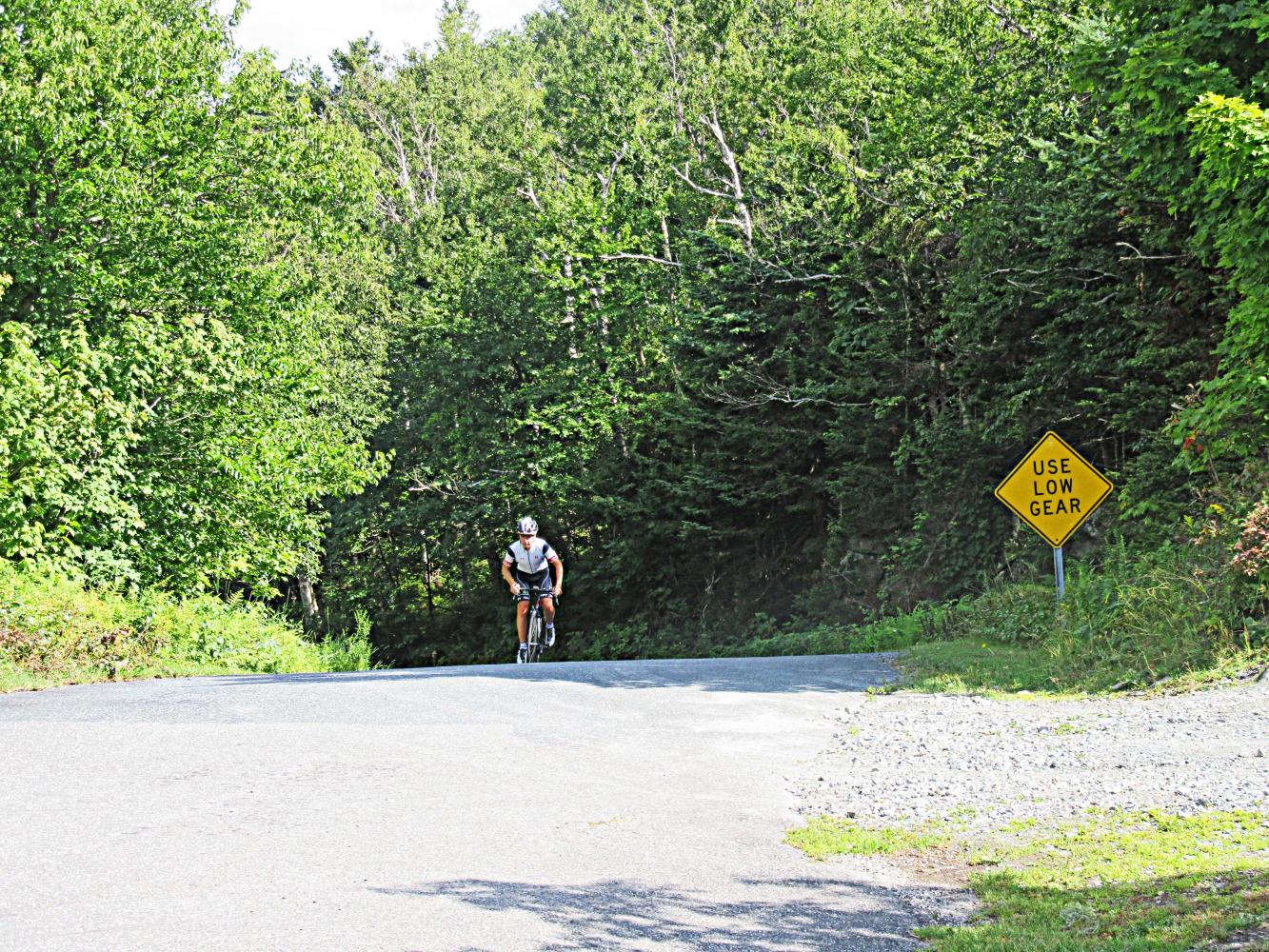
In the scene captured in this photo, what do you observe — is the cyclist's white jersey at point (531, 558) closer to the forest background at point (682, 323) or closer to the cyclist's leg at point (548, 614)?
the cyclist's leg at point (548, 614)

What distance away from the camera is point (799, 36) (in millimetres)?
34688

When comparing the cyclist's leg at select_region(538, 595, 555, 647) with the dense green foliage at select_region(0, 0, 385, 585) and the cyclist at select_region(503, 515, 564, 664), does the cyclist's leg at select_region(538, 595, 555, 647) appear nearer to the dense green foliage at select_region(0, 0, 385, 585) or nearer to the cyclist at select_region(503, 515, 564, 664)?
the cyclist at select_region(503, 515, 564, 664)

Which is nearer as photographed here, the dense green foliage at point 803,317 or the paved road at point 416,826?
the paved road at point 416,826

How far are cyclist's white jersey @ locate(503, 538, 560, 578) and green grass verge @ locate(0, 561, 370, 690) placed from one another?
4177mm

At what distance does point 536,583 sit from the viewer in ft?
58.6

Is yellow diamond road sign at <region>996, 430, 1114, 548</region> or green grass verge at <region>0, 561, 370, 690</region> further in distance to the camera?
yellow diamond road sign at <region>996, 430, 1114, 548</region>

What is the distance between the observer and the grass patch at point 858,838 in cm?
675

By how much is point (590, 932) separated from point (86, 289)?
68.0 feet

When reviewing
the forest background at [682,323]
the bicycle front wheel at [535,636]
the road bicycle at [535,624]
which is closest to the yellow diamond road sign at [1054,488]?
the forest background at [682,323]

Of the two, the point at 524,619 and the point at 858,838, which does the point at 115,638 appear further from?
the point at 858,838

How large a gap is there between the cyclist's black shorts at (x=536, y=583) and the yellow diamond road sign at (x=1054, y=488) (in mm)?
6179

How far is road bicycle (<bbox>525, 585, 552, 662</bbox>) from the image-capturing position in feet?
58.6

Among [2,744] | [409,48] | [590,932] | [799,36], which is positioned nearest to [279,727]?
[2,744]

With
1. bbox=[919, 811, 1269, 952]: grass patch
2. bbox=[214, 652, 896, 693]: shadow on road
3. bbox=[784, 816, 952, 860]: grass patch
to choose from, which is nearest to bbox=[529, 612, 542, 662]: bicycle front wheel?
bbox=[214, 652, 896, 693]: shadow on road
